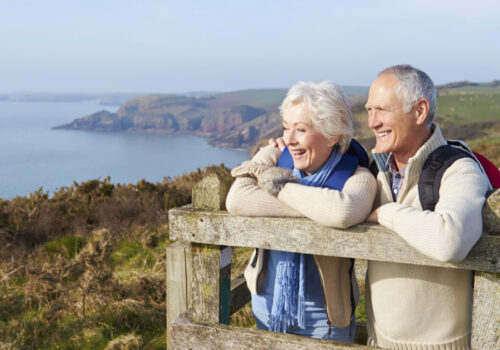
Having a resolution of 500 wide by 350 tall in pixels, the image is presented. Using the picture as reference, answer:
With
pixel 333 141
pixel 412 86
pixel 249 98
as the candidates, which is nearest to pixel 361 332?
pixel 333 141

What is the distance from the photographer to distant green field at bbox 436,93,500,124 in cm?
4206

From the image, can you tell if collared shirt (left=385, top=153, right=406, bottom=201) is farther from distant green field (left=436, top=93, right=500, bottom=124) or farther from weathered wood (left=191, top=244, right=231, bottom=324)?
distant green field (left=436, top=93, right=500, bottom=124)

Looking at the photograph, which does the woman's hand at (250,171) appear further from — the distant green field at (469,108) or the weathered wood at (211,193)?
the distant green field at (469,108)

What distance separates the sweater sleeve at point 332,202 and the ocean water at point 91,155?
3087cm

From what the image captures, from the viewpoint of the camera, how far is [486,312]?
2.09 m

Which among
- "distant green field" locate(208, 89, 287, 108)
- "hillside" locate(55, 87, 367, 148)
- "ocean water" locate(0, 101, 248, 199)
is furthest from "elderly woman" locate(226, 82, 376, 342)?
"distant green field" locate(208, 89, 287, 108)

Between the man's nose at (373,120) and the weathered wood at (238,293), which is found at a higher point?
the man's nose at (373,120)

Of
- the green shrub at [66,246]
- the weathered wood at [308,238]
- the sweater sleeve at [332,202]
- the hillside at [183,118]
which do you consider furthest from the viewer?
the hillside at [183,118]

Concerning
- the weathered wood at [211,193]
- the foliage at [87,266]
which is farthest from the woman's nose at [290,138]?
the foliage at [87,266]

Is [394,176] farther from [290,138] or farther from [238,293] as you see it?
[238,293]

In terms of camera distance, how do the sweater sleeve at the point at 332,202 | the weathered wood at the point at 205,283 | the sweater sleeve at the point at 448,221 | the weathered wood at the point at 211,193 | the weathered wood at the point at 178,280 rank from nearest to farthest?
the sweater sleeve at the point at 448,221 < the sweater sleeve at the point at 332,202 < the weathered wood at the point at 211,193 < the weathered wood at the point at 205,283 < the weathered wood at the point at 178,280

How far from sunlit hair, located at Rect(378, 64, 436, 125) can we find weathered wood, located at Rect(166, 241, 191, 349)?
5.33ft

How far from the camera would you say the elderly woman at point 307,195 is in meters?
2.30

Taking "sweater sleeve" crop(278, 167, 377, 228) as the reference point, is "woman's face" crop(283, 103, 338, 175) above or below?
above
